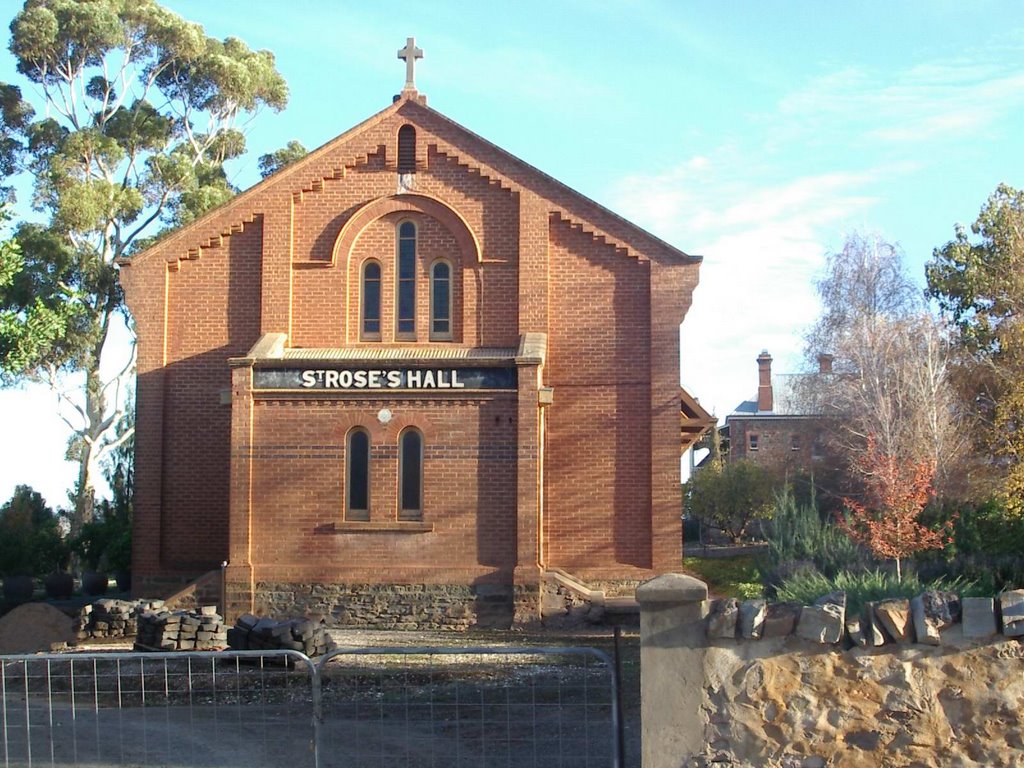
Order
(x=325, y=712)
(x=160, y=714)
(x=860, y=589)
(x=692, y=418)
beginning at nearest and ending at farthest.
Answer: (x=860, y=589), (x=325, y=712), (x=160, y=714), (x=692, y=418)

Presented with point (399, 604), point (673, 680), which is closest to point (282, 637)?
point (399, 604)

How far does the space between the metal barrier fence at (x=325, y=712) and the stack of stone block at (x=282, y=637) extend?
0.32 meters

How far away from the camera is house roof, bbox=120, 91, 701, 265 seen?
943 inches

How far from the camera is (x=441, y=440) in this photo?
22266 millimetres

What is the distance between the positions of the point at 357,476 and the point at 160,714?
32.7ft

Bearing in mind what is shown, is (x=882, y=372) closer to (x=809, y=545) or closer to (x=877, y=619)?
(x=809, y=545)

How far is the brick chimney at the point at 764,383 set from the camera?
2472 inches

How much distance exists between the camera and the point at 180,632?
18016mm

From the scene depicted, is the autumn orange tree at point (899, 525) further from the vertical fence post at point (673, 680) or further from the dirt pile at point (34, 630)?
the vertical fence post at point (673, 680)

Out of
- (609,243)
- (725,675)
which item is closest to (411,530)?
(609,243)

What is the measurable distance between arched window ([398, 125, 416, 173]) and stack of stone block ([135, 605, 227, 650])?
10205 millimetres

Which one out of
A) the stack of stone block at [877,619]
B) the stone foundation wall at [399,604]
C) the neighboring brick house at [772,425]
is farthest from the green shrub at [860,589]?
the neighboring brick house at [772,425]

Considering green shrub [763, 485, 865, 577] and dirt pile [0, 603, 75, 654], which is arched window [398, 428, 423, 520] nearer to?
dirt pile [0, 603, 75, 654]

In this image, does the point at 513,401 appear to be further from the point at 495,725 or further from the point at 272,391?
the point at 495,725
